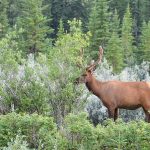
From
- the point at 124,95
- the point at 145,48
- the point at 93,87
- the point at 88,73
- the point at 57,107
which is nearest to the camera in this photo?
the point at 57,107

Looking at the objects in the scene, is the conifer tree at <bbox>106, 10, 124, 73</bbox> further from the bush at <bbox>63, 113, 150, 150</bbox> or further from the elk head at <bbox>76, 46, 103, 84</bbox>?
the bush at <bbox>63, 113, 150, 150</bbox>

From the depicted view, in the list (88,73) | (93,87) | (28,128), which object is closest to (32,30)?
(93,87)

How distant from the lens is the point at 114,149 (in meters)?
8.62

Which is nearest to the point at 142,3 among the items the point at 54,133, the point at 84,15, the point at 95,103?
the point at 84,15

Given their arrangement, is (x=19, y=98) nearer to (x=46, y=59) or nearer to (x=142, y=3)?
(x=46, y=59)

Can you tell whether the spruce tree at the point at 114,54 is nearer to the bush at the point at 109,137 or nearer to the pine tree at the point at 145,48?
the pine tree at the point at 145,48

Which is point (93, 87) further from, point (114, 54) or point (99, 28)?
point (99, 28)

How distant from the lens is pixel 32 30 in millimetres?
54594

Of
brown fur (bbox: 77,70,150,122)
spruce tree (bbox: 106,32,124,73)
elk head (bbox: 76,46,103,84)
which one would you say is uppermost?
elk head (bbox: 76,46,103,84)

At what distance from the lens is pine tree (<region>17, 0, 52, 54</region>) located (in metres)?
53.8

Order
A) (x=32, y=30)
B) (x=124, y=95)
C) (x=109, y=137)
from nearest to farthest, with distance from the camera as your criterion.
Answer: (x=109, y=137)
(x=124, y=95)
(x=32, y=30)

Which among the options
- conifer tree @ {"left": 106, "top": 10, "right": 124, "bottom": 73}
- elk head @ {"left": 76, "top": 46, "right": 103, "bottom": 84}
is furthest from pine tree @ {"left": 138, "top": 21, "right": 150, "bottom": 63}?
elk head @ {"left": 76, "top": 46, "right": 103, "bottom": 84}

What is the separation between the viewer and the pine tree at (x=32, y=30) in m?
53.8

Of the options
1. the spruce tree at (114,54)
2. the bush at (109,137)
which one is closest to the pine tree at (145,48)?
the spruce tree at (114,54)
